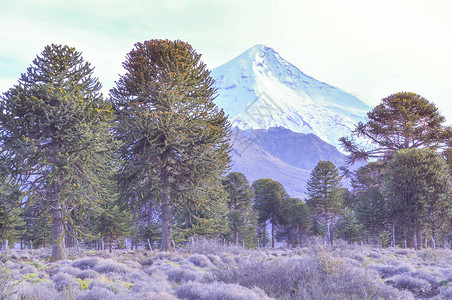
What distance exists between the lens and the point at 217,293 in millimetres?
5078

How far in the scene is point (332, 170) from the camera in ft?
124

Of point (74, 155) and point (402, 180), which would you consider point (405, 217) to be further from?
point (74, 155)

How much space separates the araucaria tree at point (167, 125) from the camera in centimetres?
1362

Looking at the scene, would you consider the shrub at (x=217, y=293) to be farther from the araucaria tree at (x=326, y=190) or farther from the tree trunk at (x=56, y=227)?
the araucaria tree at (x=326, y=190)

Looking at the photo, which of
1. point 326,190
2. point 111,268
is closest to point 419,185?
point 326,190

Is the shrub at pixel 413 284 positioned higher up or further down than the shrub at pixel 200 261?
higher up

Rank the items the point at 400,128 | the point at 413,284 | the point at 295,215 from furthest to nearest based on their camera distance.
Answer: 1. the point at 295,215
2. the point at 400,128
3. the point at 413,284

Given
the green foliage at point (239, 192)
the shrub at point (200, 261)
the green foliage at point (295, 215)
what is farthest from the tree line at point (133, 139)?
the green foliage at point (295, 215)

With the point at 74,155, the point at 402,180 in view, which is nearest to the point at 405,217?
the point at 402,180

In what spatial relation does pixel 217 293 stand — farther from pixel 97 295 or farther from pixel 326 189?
pixel 326 189

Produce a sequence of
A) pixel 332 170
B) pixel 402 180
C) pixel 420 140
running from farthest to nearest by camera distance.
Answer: pixel 332 170 → pixel 402 180 → pixel 420 140

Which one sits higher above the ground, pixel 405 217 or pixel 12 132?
pixel 12 132

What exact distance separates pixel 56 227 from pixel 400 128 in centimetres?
2034

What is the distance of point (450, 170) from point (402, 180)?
440 centimetres
